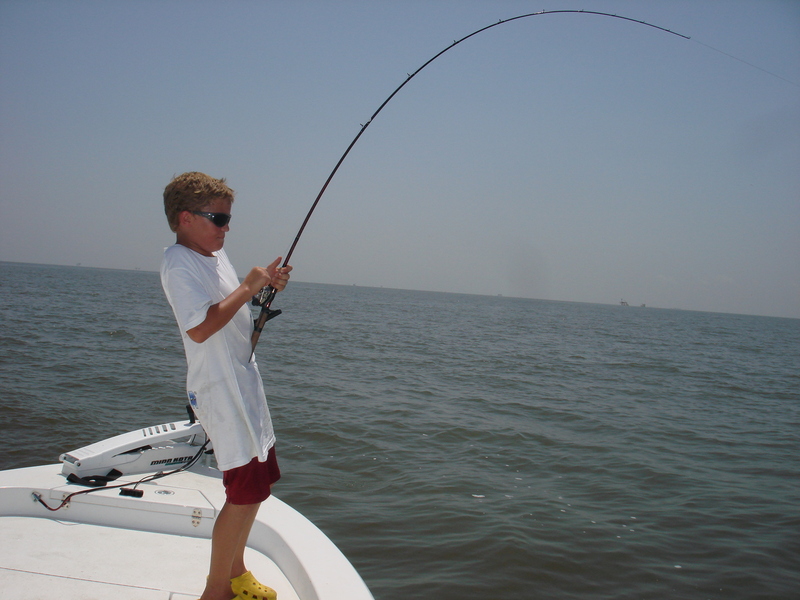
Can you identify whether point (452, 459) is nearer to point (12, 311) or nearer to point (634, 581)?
point (634, 581)

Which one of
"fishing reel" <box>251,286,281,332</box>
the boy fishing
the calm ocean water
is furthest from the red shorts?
the calm ocean water

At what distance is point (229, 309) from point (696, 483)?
618cm

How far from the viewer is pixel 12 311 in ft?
65.2

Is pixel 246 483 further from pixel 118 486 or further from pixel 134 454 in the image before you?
pixel 134 454

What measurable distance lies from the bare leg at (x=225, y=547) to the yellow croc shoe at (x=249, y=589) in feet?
0.10

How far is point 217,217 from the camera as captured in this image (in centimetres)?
199

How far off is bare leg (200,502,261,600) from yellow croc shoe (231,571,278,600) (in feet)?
0.10

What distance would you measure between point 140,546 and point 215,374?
117cm

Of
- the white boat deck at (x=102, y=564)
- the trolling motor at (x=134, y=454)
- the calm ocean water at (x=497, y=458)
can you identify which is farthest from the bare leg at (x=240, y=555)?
the calm ocean water at (x=497, y=458)

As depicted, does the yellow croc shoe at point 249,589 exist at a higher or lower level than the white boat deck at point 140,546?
higher

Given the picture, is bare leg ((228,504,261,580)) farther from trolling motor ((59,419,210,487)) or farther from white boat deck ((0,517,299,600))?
trolling motor ((59,419,210,487))

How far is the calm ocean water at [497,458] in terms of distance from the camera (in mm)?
4215

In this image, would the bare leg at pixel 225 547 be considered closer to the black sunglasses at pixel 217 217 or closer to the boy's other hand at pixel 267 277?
the boy's other hand at pixel 267 277

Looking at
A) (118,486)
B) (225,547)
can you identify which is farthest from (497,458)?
(225,547)
